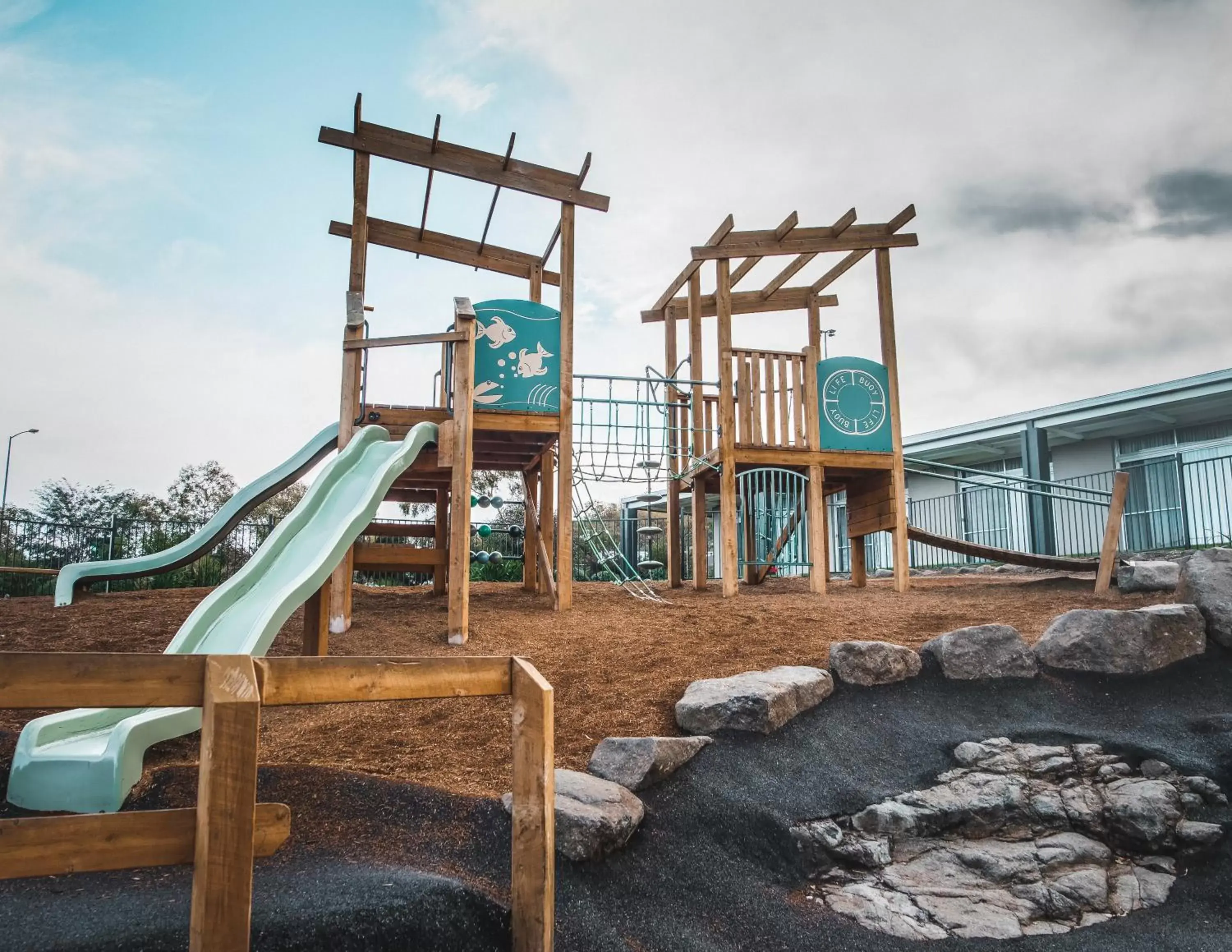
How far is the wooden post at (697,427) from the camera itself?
447 inches

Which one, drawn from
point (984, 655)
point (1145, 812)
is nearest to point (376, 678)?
point (1145, 812)

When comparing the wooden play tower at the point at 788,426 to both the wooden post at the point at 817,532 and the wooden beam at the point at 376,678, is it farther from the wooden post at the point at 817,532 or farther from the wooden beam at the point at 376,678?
the wooden beam at the point at 376,678

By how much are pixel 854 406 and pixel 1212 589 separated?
5048mm

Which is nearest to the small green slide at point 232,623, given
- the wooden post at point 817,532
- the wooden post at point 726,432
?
the wooden post at point 726,432

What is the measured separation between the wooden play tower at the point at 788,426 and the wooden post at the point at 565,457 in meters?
2.11

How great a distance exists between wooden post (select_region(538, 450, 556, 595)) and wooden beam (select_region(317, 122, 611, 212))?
9.88 feet

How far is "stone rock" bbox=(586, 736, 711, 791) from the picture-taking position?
14.6ft

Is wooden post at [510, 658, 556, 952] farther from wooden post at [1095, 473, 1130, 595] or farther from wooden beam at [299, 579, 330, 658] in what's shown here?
wooden post at [1095, 473, 1130, 595]

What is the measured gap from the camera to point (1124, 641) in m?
6.04

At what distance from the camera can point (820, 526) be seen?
1041 centimetres

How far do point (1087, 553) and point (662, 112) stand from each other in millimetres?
13894

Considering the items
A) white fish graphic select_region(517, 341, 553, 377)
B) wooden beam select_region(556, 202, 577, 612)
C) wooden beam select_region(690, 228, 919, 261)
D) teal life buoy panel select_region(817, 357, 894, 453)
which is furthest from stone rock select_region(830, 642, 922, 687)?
wooden beam select_region(690, 228, 919, 261)

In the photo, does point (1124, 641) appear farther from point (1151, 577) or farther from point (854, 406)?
point (854, 406)

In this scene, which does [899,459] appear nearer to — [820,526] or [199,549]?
[820,526]
